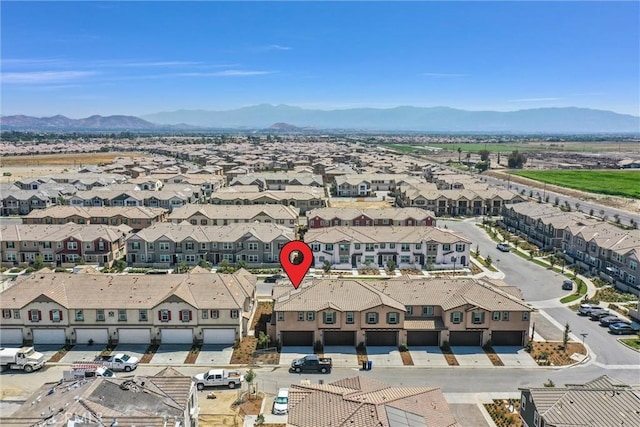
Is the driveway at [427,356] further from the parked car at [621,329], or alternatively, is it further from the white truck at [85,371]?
the white truck at [85,371]

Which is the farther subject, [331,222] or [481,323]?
[331,222]

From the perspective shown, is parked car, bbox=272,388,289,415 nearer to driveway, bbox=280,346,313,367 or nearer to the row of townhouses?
driveway, bbox=280,346,313,367

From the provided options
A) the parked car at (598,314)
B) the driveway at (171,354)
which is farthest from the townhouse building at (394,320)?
the parked car at (598,314)

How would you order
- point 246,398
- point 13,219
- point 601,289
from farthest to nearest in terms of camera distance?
point 13,219 → point 601,289 → point 246,398

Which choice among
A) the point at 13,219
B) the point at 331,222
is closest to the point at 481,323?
the point at 331,222

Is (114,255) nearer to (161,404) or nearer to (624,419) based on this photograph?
(161,404)
